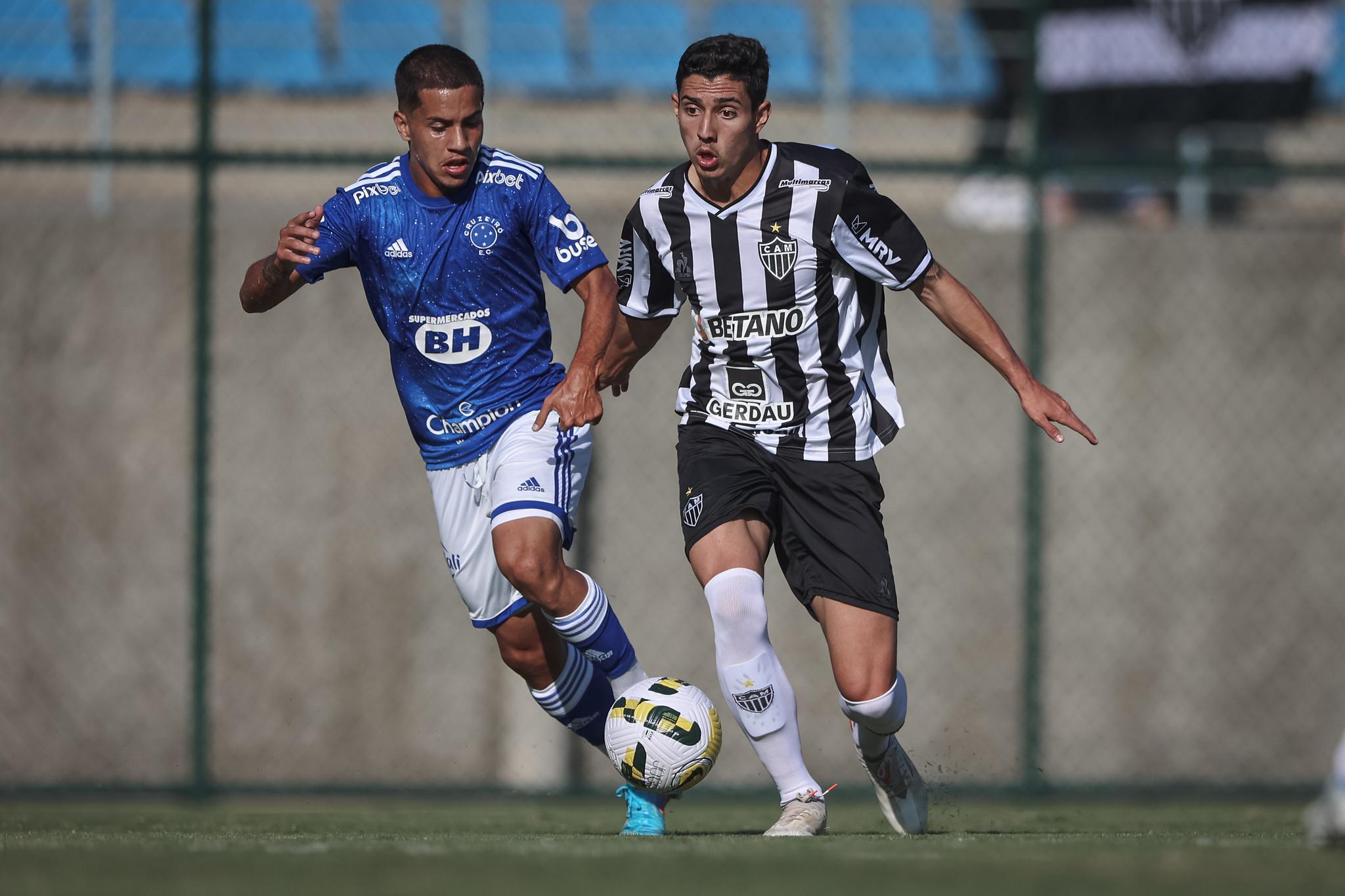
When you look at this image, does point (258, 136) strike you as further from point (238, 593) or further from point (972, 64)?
point (972, 64)

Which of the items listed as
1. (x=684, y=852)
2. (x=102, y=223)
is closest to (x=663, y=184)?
(x=684, y=852)

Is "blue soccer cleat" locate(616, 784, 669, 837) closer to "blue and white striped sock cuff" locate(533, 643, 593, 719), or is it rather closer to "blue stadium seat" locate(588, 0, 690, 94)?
"blue and white striped sock cuff" locate(533, 643, 593, 719)

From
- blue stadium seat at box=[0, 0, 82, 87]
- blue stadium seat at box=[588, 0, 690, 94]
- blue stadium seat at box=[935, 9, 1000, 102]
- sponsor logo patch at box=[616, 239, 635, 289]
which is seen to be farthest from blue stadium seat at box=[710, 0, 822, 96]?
sponsor logo patch at box=[616, 239, 635, 289]

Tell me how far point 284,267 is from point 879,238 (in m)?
1.87

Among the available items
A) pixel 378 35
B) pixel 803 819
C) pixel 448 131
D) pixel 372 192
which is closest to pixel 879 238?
pixel 448 131

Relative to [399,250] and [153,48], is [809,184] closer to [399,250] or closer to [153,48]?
[399,250]

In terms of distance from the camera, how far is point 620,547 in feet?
26.3

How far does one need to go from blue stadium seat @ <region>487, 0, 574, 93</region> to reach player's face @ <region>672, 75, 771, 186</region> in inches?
225

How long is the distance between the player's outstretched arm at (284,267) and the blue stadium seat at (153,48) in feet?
18.8

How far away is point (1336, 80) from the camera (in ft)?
38.7

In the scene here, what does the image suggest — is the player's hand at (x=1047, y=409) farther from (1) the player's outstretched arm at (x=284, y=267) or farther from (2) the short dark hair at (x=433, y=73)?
(1) the player's outstretched arm at (x=284, y=267)

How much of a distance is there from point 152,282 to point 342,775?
2638 mm

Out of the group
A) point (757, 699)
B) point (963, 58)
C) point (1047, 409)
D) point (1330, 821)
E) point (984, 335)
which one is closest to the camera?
point (1330, 821)

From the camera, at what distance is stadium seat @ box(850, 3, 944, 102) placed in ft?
37.5
